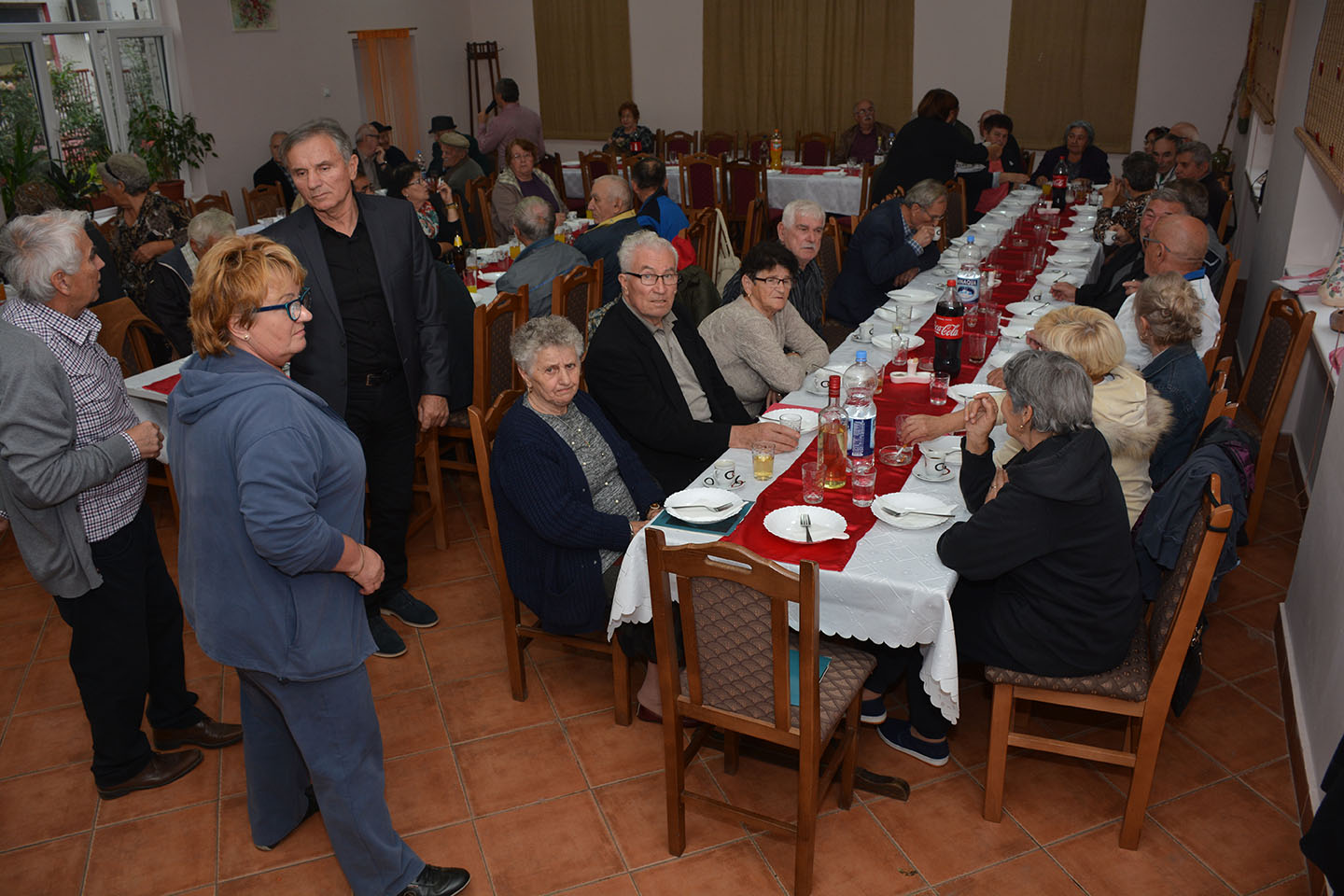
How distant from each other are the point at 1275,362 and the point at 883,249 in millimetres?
1882

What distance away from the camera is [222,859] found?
2.65 metres

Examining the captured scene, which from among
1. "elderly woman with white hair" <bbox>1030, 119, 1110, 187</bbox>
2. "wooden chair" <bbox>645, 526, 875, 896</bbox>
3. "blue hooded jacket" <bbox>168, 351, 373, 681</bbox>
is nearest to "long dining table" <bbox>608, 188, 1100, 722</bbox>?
"wooden chair" <bbox>645, 526, 875, 896</bbox>

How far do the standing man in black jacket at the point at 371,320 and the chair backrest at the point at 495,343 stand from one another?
36cm

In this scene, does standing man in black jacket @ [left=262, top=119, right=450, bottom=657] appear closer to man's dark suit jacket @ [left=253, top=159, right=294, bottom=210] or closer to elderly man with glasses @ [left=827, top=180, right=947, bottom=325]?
elderly man with glasses @ [left=827, top=180, right=947, bottom=325]

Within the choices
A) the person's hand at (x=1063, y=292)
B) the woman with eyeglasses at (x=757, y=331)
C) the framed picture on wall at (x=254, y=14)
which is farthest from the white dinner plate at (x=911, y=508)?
the framed picture on wall at (x=254, y=14)

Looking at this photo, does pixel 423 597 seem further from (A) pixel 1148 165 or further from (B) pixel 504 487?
(A) pixel 1148 165

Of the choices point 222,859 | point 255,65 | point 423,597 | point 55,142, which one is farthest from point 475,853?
point 255,65

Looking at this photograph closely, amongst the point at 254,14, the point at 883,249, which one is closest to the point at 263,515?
the point at 883,249

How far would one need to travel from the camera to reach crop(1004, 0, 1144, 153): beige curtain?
31.9ft

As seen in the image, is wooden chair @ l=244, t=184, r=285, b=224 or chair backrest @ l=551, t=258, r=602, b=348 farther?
wooden chair @ l=244, t=184, r=285, b=224

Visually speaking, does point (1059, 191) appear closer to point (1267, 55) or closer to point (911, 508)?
point (1267, 55)

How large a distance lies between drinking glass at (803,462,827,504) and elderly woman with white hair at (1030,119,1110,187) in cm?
624

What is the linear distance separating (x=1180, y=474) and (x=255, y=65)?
954 centimetres

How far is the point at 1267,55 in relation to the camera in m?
7.62
